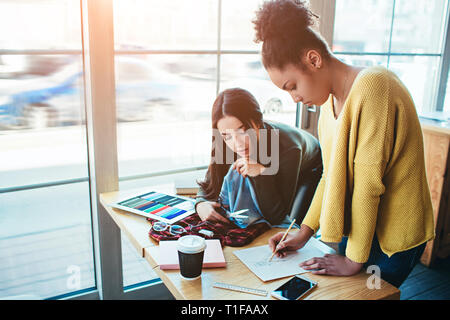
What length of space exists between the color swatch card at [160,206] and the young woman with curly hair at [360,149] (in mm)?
547

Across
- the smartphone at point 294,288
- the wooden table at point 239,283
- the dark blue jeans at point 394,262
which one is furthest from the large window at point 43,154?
the dark blue jeans at point 394,262

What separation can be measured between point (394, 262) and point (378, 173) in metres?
0.35

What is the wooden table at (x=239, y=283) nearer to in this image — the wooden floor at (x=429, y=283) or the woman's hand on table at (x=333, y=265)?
the woman's hand on table at (x=333, y=265)

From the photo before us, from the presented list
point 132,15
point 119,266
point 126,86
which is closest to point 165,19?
point 132,15

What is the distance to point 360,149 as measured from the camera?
1117 millimetres

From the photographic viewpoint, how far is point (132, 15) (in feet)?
5.80

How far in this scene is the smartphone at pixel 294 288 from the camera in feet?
3.83

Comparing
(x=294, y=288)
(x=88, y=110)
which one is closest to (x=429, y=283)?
(x=294, y=288)

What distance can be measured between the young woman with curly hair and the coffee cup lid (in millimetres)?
355

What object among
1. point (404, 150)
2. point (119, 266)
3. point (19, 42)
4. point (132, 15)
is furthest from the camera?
point (119, 266)

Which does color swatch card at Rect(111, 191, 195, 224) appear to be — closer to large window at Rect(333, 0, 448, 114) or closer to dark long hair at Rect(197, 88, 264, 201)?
dark long hair at Rect(197, 88, 264, 201)

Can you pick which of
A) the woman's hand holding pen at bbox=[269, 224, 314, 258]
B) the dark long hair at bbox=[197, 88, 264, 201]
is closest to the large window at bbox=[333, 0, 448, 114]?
the dark long hair at bbox=[197, 88, 264, 201]
